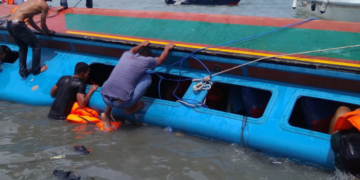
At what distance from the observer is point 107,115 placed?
439 centimetres

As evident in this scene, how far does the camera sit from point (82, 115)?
471 centimetres

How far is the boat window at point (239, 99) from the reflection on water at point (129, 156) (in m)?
0.72

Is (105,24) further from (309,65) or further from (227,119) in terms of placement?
(309,65)

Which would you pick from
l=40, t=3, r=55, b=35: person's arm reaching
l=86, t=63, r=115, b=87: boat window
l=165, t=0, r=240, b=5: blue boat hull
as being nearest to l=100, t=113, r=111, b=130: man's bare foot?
l=86, t=63, r=115, b=87: boat window

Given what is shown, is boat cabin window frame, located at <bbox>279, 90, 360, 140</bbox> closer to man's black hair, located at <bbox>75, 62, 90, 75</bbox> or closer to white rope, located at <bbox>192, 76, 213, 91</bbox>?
white rope, located at <bbox>192, 76, 213, 91</bbox>

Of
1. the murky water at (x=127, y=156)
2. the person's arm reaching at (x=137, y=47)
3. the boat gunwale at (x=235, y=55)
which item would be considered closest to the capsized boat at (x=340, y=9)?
the boat gunwale at (x=235, y=55)

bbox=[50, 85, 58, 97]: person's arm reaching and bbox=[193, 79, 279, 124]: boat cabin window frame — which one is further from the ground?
bbox=[193, 79, 279, 124]: boat cabin window frame

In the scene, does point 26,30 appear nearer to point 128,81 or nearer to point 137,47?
point 137,47

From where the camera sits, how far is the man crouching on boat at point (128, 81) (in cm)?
415

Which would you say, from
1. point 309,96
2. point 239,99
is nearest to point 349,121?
point 309,96

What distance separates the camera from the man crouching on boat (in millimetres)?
4148

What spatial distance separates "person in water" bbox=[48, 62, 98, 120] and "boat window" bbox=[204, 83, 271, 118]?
1654mm

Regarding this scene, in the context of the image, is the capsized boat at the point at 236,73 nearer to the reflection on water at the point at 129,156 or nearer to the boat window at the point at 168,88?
the boat window at the point at 168,88

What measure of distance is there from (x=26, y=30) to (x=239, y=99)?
10.6ft
